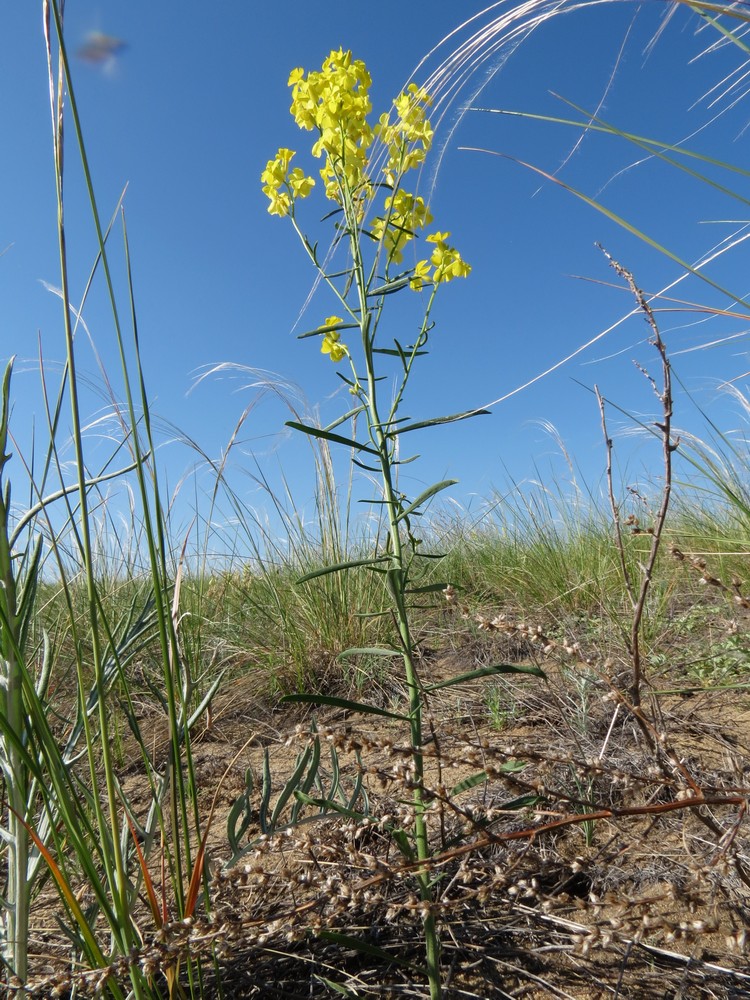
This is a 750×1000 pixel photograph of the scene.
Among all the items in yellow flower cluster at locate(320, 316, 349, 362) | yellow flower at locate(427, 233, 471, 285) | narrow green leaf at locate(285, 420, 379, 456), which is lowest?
narrow green leaf at locate(285, 420, 379, 456)

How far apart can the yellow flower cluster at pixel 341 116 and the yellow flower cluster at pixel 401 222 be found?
102 millimetres

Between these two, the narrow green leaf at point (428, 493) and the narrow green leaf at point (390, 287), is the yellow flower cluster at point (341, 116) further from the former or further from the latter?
the narrow green leaf at point (428, 493)

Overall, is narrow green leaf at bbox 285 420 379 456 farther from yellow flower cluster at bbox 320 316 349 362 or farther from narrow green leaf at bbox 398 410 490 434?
yellow flower cluster at bbox 320 316 349 362

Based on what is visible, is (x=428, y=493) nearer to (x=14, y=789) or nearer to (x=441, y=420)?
(x=441, y=420)

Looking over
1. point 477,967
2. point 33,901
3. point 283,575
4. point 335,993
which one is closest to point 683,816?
point 477,967

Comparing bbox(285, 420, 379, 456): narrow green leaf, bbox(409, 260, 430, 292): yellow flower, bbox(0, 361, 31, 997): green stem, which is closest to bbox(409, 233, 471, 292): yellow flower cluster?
bbox(409, 260, 430, 292): yellow flower

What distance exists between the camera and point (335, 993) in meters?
0.94

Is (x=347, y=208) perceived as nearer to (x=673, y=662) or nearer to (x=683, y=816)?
(x=683, y=816)

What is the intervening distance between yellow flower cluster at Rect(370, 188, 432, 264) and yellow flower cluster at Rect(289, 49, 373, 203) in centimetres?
10

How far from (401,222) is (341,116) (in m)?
0.24

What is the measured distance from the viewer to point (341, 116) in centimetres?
122

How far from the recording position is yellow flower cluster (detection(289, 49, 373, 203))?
1.22 meters

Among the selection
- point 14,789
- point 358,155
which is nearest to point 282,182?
point 358,155

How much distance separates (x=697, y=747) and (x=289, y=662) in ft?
4.75
